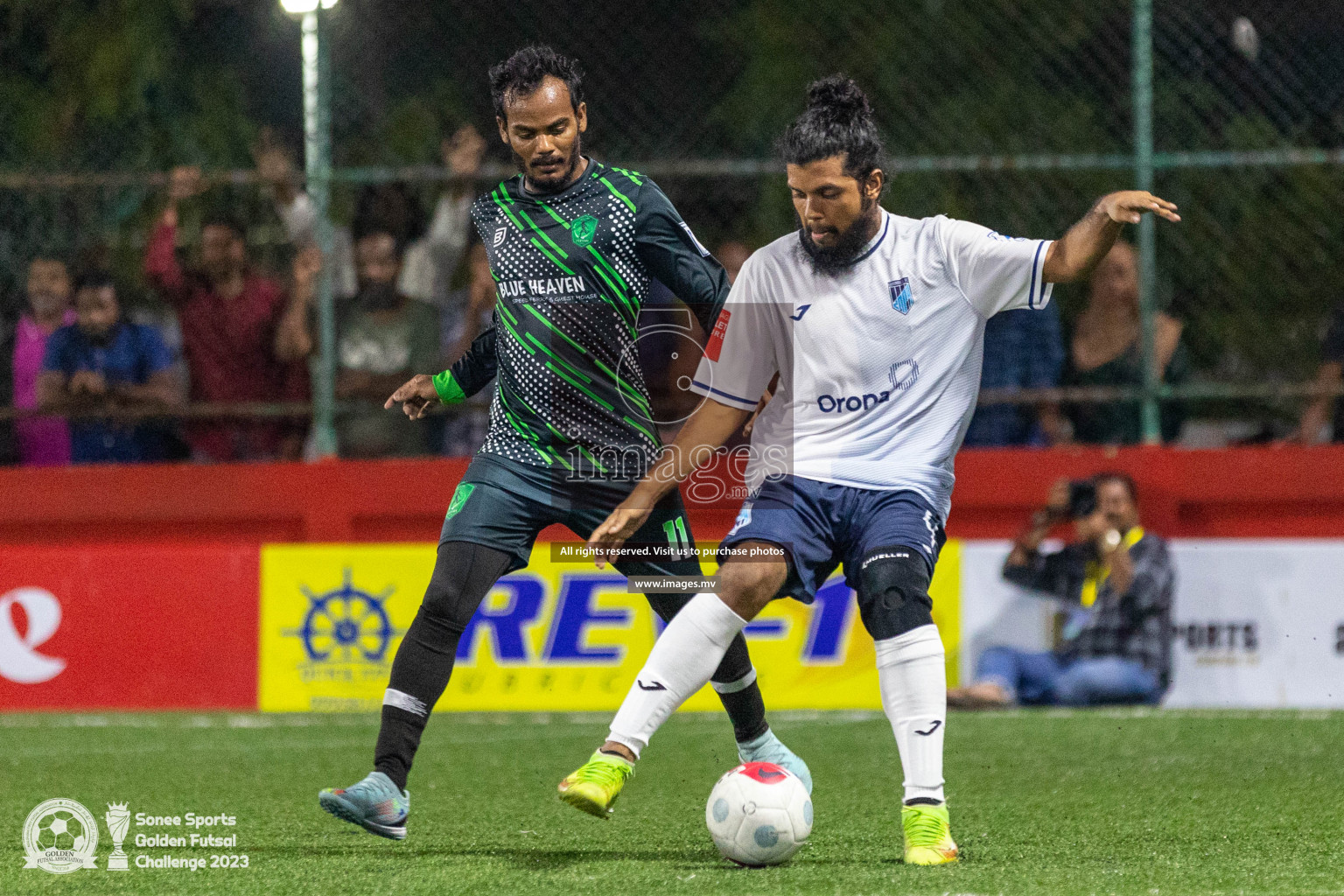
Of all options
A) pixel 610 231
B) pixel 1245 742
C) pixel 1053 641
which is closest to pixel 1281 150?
pixel 1053 641

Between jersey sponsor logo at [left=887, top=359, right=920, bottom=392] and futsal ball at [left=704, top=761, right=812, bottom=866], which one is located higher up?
jersey sponsor logo at [left=887, top=359, right=920, bottom=392]

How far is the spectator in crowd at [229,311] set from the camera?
9.90 meters

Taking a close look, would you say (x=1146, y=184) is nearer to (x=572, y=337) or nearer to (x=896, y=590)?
(x=572, y=337)

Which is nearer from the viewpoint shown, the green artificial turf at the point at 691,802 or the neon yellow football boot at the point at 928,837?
the green artificial turf at the point at 691,802

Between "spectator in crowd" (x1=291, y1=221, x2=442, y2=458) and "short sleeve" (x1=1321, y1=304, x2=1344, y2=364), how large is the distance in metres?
4.76

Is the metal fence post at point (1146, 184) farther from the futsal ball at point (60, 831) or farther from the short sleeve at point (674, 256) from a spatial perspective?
the futsal ball at point (60, 831)

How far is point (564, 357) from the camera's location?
5.25 m

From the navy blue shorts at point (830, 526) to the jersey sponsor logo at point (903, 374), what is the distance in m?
0.29

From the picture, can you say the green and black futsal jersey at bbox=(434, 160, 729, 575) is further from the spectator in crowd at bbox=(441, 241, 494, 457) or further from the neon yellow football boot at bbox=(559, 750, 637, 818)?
the spectator in crowd at bbox=(441, 241, 494, 457)

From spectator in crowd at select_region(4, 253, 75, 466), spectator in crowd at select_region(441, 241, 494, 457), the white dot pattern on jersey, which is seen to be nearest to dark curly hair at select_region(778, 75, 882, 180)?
the white dot pattern on jersey

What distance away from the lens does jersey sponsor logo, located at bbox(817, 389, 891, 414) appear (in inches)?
189

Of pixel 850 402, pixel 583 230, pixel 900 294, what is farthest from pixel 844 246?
pixel 583 230

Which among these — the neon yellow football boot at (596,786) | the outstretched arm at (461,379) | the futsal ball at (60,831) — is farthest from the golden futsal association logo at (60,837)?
the outstretched arm at (461,379)

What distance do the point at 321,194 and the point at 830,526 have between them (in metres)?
5.85
